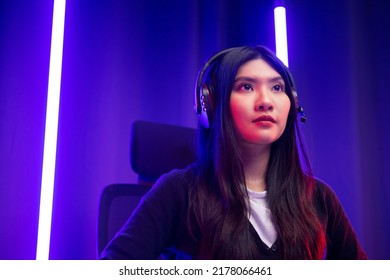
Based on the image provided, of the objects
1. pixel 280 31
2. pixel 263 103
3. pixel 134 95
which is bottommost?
pixel 263 103

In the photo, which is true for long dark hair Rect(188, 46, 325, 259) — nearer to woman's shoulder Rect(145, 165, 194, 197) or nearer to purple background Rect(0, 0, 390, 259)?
woman's shoulder Rect(145, 165, 194, 197)

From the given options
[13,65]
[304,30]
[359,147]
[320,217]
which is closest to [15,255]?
[13,65]

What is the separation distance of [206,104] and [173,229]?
273 mm

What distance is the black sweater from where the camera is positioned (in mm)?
675

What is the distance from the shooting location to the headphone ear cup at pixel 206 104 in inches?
30.0

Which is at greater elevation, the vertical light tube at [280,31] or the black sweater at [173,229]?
the vertical light tube at [280,31]

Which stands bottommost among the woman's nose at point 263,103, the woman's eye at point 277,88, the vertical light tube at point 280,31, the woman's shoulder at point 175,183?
the woman's shoulder at point 175,183

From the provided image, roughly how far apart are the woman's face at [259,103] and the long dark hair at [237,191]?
16 mm

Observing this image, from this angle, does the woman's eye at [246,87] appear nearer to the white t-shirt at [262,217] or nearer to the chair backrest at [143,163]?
the white t-shirt at [262,217]

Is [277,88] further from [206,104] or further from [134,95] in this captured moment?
[134,95]

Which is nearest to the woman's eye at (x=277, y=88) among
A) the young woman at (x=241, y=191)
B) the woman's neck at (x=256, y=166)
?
the young woman at (x=241, y=191)

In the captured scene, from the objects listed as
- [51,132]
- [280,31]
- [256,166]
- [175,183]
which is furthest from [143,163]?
[280,31]

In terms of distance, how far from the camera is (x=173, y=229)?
74 cm
